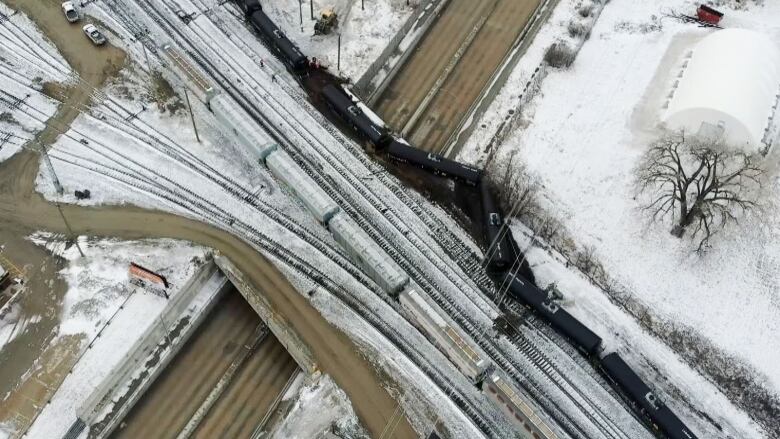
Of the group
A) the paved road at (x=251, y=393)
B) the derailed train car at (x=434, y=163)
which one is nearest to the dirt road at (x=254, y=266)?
the paved road at (x=251, y=393)

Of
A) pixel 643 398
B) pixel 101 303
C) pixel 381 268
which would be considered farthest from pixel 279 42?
pixel 643 398

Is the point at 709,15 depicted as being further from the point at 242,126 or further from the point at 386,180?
the point at 242,126

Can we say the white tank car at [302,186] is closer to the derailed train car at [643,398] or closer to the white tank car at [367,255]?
the white tank car at [367,255]

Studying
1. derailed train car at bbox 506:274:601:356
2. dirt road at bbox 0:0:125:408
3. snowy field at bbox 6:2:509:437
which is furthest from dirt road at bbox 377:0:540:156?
dirt road at bbox 0:0:125:408

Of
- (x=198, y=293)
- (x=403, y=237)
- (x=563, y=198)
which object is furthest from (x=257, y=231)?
(x=563, y=198)

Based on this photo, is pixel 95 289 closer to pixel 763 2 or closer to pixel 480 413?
pixel 480 413

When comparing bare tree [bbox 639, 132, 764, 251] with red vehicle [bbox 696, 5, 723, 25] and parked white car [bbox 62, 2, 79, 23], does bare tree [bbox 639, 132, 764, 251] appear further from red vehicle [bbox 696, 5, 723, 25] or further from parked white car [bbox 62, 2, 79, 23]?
parked white car [bbox 62, 2, 79, 23]

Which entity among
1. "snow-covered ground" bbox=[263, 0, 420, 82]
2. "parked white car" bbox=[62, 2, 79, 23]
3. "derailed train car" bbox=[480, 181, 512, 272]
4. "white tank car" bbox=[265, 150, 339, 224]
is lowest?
"derailed train car" bbox=[480, 181, 512, 272]
